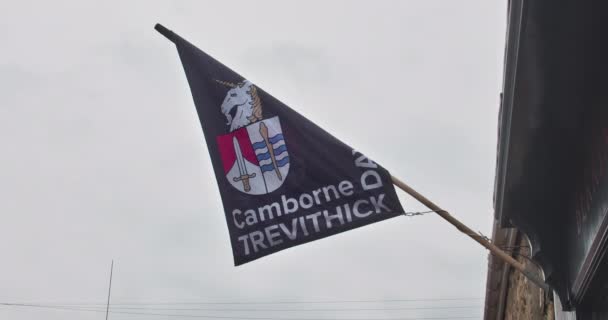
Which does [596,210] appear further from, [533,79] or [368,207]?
[368,207]

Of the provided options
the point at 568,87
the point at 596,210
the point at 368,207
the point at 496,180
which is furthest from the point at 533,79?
the point at 368,207

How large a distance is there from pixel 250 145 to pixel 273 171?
1.06 feet

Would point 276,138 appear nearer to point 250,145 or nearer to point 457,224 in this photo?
point 250,145

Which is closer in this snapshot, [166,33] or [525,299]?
[166,33]

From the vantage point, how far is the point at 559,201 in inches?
269

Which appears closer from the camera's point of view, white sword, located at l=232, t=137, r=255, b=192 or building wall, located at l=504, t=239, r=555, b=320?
white sword, located at l=232, t=137, r=255, b=192


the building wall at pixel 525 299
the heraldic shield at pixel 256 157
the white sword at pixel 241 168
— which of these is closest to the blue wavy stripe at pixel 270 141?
the heraldic shield at pixel 256 157

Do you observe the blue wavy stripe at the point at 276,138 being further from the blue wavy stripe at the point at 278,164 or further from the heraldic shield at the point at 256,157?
the blue wavy stripe at the point at 278,164

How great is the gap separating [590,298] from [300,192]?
2406 mm

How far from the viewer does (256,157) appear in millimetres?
7402

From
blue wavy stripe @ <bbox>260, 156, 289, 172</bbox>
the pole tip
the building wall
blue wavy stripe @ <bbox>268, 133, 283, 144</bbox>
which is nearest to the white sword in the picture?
blue wavy stripe @ <bbox>260, 156, 289, 172</bbox>

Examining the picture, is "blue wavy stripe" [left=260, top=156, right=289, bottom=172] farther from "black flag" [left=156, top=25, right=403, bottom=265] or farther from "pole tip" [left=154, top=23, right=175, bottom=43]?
"pole tip" [left=154, top=23, right=175, bottom=43]

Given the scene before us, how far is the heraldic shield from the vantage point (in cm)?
730

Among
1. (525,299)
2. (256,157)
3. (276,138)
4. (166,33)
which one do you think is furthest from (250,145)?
(525,299)
